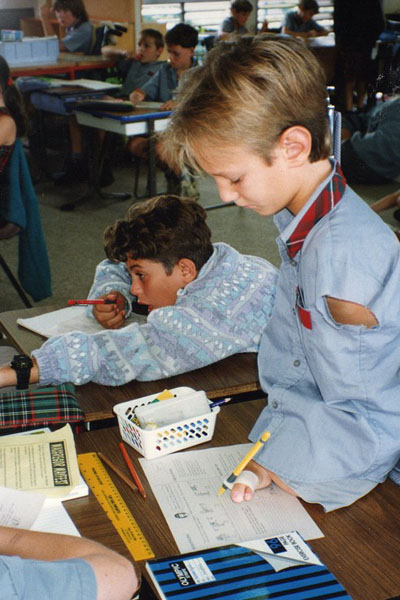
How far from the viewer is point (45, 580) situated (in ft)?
2.41

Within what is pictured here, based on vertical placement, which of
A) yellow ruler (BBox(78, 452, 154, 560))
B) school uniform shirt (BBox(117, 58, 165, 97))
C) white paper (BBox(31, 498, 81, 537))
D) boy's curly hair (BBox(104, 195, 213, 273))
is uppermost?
school uniform shirt (BBox(117, 58, 165, 97))

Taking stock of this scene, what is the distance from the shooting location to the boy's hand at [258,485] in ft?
3.57

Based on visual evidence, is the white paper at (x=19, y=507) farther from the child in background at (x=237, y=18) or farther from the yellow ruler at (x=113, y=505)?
the child in background at (x=237, y=18)

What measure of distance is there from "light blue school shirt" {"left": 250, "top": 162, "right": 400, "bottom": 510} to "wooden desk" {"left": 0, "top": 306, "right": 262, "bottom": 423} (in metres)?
0.29

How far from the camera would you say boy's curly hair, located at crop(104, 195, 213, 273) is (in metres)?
1.77

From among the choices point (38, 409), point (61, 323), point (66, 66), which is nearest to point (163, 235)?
point (61, 323)

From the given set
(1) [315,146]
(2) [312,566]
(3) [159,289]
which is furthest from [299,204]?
(3) [159,289]

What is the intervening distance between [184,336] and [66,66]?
17.5 feet

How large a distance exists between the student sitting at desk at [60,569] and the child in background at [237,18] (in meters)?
8.33

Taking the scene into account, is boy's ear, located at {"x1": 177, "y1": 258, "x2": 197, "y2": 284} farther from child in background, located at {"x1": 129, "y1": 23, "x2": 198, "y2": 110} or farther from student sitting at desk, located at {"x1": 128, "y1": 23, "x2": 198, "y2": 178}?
child in background, located at {"x1": 129, "y1": 23, "x2": 198, "y2": 110}

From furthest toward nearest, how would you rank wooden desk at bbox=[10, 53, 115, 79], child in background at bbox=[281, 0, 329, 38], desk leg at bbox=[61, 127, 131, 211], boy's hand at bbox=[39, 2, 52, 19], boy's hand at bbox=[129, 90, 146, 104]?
child in background at bbox=[281, 0, 329, 38]
boy's hand at bbox=[39, 2, 52, 19]
wooden desk at bbox=[10, 53, 115, 79]
boy's hand at bbox=[129, 90, 146, 104]
desk leg at bbox=[61, 127, 131, 211]

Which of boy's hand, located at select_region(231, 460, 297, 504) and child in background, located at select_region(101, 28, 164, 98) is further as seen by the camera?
child in background, located at select_region(101, 28, 164, 98)

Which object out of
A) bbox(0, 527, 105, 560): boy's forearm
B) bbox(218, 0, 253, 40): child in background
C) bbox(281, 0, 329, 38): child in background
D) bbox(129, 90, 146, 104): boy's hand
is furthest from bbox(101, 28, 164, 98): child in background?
bbox(0, 527, 105, 560): boy's forearm

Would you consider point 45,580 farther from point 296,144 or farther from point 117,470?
point 296,144
